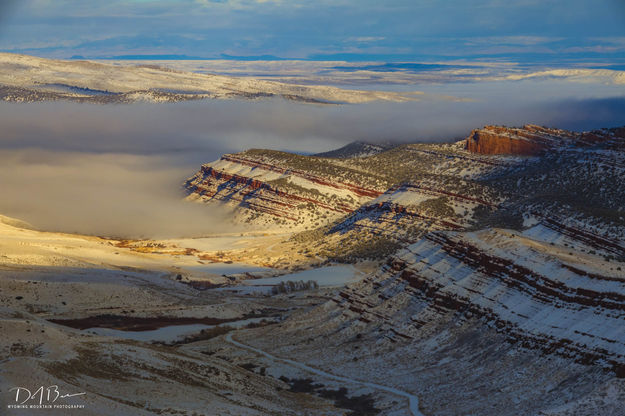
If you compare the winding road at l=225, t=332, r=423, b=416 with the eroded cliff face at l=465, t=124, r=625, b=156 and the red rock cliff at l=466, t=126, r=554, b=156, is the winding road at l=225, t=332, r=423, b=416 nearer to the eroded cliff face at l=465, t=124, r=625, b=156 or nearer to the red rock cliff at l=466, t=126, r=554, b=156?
the eroded cliff face at l=465, t=124, r=625, b=156

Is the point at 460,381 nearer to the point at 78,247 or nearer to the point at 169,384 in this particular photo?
the point at 169,384

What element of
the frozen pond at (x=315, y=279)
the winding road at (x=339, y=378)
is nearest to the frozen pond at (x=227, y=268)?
the frozen pond at (x=315, y=279)

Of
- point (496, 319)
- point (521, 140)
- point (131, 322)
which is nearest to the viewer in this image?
point (496, 319)

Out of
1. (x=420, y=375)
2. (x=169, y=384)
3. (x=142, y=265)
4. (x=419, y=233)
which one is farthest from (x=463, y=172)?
(x=169, y=384)

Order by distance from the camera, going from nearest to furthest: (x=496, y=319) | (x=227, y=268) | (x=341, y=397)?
(x=341, y=397), (x=496, y=319), (x=227, y=268)

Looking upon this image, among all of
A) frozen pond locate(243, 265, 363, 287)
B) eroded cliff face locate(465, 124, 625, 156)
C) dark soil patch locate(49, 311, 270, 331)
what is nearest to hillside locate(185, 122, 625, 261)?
eroded cliff face locate(465, 124, 625, 156)

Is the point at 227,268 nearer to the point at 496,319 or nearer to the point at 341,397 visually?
the point at 496,319
